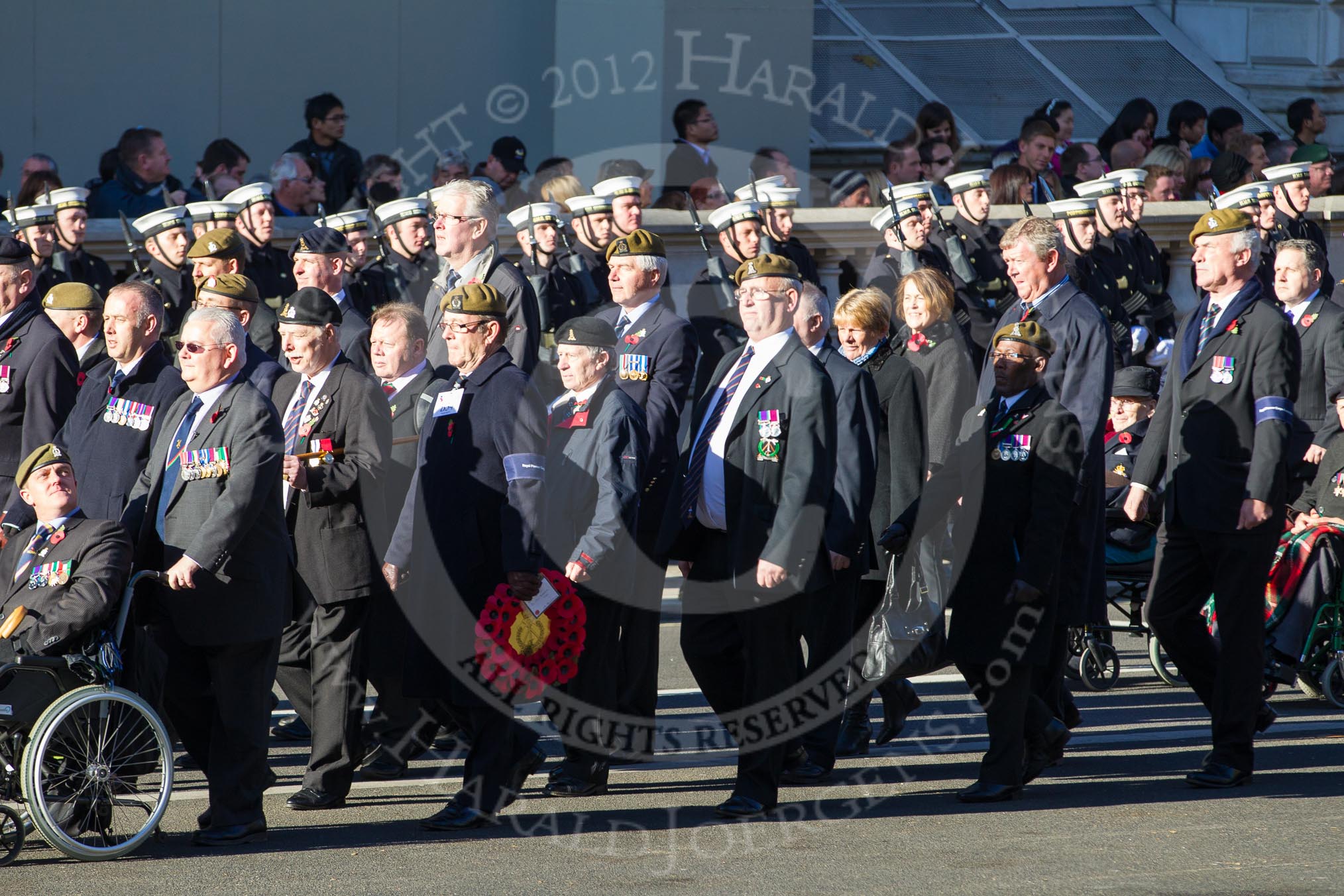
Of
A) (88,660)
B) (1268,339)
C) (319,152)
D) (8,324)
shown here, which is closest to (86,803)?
(88,660)

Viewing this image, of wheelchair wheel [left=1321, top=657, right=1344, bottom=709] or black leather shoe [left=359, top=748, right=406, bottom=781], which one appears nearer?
black leather shoe [left=359, top=748, right=406, bottom=781]

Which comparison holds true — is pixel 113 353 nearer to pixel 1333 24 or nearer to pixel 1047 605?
pixel 1047 605

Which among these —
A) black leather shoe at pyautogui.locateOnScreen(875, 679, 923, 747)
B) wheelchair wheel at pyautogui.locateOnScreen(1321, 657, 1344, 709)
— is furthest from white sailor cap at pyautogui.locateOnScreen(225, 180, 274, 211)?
wheelchair wheel at pyautogui.locateOnScreen(1321, 657, 1344, 709)

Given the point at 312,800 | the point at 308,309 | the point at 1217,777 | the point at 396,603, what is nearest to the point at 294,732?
the point at 396,603

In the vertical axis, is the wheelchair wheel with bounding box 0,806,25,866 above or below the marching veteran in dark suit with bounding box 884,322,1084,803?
below

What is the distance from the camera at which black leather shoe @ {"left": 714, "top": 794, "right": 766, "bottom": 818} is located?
680 cm

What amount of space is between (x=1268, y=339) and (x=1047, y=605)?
4.40ft

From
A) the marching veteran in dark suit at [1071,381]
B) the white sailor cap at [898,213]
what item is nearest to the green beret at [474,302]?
the marching veteran in dark suit at [1071,381]

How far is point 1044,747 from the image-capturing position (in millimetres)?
7312

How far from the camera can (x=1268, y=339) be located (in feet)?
24.1

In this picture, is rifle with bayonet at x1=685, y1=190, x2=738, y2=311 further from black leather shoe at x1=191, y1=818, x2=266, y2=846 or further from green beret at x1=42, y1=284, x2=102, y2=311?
black leather shoe at x1=191, y1=818, x2=266, y2=846

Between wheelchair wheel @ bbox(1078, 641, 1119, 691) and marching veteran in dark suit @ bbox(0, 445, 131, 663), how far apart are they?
474 centimetres

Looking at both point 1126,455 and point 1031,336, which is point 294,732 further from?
point 1126,455

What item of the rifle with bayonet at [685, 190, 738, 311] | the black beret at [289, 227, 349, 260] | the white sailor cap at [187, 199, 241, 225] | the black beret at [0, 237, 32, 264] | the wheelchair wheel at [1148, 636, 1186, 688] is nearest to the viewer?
the black beret at [0, 237, 32, 264]
